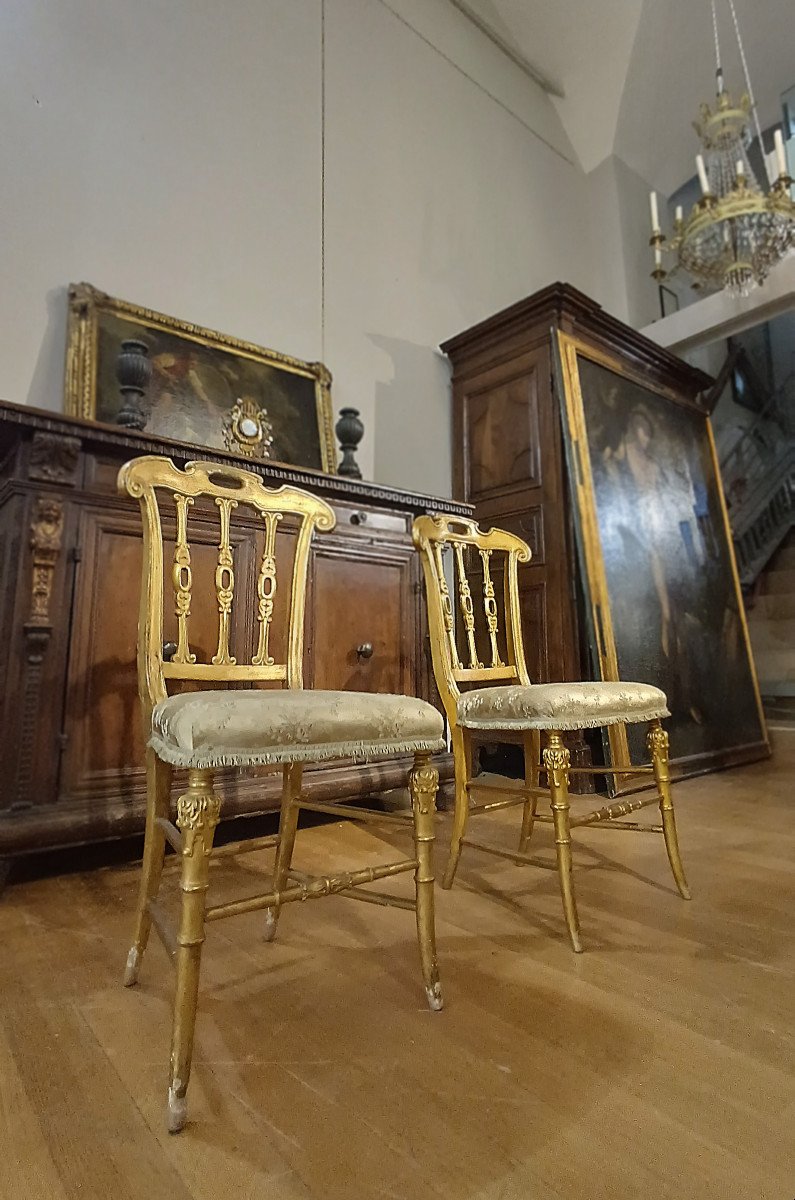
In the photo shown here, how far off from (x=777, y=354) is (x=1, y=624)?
9.83 meters

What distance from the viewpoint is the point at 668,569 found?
340 cm

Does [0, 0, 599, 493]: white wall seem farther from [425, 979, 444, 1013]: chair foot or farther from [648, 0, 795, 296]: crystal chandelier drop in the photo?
[425, 979, 444, 1013]: chair foot

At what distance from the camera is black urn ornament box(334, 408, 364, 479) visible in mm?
2680

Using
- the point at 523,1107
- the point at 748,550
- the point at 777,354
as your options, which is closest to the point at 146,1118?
the point at 523,1107

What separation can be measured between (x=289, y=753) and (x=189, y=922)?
0.80 feet

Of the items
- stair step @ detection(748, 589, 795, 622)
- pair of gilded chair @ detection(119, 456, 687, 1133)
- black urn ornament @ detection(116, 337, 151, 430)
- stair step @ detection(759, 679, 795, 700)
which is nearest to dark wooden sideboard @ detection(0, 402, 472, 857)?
black urn ornament @ detection(116, 337, 151, 430)

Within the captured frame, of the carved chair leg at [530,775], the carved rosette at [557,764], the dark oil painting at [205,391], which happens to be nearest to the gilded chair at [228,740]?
the carved rosette at [557,764]

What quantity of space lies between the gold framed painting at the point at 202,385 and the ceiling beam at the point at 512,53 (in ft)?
10.1

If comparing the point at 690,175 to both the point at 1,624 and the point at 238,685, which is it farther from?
the point at 1,624

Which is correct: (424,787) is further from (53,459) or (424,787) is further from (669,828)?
(53,459)

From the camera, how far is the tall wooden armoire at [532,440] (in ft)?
9.74

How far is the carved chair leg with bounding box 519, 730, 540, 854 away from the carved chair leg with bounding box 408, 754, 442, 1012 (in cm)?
72

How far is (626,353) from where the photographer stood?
3619mm

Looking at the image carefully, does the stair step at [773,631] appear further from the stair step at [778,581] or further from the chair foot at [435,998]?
the chair foot at [435,998]
